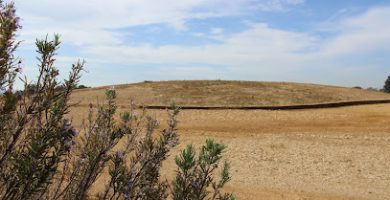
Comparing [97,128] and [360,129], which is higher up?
[97,128]

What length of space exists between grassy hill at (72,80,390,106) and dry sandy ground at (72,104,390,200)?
9.19 feet

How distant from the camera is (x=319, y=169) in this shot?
12500 mm

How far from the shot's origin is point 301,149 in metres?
14.8

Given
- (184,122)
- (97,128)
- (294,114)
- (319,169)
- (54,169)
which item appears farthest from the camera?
(294,114)

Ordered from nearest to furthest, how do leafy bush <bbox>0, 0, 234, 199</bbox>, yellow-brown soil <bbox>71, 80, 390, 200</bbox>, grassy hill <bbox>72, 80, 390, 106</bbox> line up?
leafy bush <bbox>0, 0, 234, 199</bbox>
yellow-brown soil <bbox>71, 80, 390, 200</bbox>
grassy hill <bbox>72, 80, 390, 106</bbox>

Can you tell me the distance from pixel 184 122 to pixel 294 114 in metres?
5.32

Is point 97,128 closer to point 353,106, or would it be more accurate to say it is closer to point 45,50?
point 45,50

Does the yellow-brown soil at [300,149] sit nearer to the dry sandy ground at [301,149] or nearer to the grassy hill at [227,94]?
the dry sandy ground at [301,149]

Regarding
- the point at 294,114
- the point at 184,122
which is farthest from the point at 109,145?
the point at 294,114

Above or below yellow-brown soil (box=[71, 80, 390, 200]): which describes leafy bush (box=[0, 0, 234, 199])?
above

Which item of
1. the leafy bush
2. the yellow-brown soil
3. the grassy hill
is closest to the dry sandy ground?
the yellow-brown soil

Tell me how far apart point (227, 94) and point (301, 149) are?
12660mm

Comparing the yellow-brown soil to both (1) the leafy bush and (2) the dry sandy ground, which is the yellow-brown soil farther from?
(1) the leafy bush

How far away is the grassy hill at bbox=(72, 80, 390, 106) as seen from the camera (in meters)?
25.6
